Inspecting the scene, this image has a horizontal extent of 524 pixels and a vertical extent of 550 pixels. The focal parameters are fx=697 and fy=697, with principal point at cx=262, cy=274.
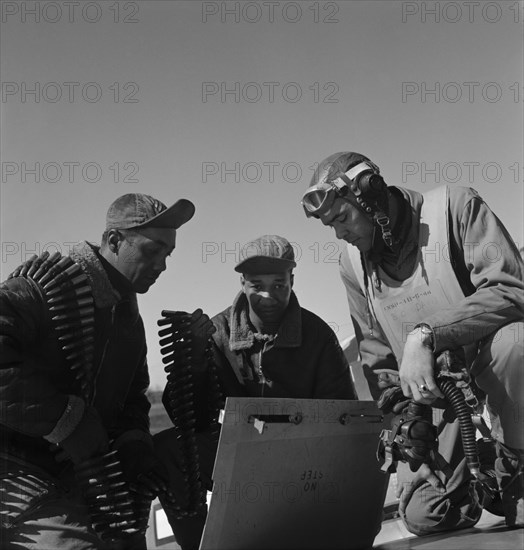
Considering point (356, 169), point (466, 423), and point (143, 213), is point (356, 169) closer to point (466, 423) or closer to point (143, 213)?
point (143, 213)

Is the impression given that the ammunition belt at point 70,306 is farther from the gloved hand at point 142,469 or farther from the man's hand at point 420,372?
the man's hand at point 420,372

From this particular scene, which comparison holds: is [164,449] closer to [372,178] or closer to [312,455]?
[312,455]

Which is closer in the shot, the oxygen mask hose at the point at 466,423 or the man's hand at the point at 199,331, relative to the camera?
the oxygen mask hose at the point at 466,423

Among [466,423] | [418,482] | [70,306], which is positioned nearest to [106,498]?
[70,306]

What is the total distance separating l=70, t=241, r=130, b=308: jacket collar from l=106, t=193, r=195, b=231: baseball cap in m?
0.19

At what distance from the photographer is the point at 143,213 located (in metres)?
3.10

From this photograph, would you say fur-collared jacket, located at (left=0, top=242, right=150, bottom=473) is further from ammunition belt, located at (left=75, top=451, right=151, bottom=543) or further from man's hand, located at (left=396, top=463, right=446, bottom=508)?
man's hand, located at (left=396, top=463, right=446, bottom=508)

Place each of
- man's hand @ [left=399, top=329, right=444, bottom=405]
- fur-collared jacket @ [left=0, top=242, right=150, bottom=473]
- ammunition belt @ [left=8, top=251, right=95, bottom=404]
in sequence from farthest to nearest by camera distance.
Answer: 1. man's hand @ [left=399, top=329, right=444, bottom=405]
2. ammunition belt @ [left=8, top=251, right=95, bottom=404]
3. fur-collared jacket @ [left=0, top=242, right=150, bottom=473]

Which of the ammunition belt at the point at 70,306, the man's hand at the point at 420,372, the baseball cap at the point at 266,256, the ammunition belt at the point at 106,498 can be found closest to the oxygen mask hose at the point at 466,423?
the man's hand at the point at 420,372

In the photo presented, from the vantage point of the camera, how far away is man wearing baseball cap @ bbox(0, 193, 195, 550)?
2.61 metres

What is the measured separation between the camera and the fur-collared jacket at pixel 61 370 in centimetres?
261

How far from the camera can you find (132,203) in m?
3.12

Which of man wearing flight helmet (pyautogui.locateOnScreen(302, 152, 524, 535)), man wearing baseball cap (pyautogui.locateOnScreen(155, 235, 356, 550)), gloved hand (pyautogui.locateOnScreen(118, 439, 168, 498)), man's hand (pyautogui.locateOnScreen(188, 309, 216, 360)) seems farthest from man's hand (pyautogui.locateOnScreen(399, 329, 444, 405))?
gloved hand (pyautogui.locateOnScreen(118, 439, 168, 498))

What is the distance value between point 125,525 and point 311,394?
3.86 ft
